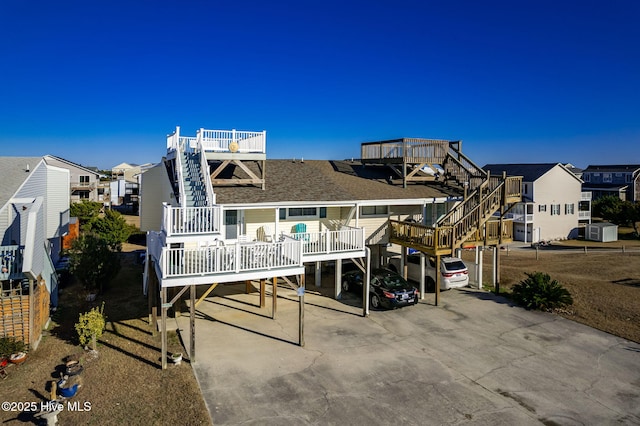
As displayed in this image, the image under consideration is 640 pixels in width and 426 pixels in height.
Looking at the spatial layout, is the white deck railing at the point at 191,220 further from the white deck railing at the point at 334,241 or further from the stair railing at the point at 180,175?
the white deck railing at the point at 334,241

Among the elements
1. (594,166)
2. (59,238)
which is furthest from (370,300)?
(594,166)

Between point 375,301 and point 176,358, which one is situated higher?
point 375,301

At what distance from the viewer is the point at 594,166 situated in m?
64.4

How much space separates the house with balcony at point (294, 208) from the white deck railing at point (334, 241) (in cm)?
4

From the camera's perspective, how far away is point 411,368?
1180 centimetres

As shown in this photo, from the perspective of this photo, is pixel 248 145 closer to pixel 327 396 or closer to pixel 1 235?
pixel 1 235

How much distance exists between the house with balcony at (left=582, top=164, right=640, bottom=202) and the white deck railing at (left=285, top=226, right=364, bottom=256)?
53.4 metres

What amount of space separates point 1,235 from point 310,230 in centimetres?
1182

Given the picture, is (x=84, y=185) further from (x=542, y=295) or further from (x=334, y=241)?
(x=542, y=295)

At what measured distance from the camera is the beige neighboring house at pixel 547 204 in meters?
41.2

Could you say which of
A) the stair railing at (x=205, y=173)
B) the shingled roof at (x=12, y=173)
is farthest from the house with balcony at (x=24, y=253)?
the stair railing at (x=205, y=173)

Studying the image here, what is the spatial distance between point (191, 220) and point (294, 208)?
632 cm

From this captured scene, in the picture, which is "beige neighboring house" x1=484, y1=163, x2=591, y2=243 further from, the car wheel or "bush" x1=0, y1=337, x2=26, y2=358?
"bush" x1=0, y1=337, x2=26, y2=358

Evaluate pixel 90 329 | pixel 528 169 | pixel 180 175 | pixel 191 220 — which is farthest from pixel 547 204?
pixel 90 329
